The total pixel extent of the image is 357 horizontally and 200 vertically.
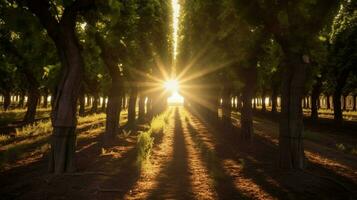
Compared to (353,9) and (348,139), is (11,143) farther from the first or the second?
(353,9)

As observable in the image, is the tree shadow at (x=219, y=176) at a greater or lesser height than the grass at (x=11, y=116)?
lesser

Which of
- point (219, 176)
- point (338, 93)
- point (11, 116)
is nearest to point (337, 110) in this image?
point (338, 93)

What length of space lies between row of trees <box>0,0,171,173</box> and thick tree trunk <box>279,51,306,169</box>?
6.56 m

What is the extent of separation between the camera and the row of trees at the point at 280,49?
42.9ft

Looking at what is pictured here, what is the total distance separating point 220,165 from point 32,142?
12.1m

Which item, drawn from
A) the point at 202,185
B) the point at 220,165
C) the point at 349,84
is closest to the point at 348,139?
the point at 220,165

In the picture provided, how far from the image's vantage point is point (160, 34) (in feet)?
95.5

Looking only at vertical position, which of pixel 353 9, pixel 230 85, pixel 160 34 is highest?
pixel 353 9

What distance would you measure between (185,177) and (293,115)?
14.5 feet

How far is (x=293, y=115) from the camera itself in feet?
43.1

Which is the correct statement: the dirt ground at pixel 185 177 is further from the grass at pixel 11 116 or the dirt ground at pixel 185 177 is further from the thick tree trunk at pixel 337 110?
the grass at pixel 11 116

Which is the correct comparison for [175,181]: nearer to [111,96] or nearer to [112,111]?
[112,111]

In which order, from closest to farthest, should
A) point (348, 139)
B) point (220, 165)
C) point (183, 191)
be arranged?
point (183, 191) < point (220, 165) < point (348, 139)

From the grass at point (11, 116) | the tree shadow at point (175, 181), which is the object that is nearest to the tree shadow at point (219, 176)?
the tree shadow at point (175, 181)
